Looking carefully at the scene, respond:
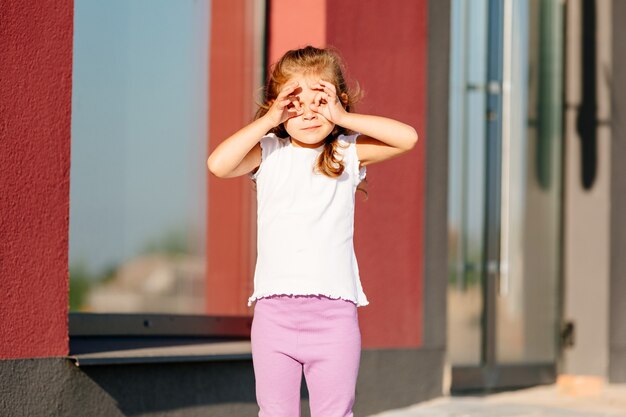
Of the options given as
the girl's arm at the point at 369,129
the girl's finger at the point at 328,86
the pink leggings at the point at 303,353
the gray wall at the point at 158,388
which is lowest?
the gray wall at the point at 158,388

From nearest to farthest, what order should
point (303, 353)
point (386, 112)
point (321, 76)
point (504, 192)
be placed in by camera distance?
point (303, 353) < point (321, 76) < point (386, 112) < point (504, 192)

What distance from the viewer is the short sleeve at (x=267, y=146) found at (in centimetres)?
418

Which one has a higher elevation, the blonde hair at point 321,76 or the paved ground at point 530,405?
the blonde hair at point 321,76

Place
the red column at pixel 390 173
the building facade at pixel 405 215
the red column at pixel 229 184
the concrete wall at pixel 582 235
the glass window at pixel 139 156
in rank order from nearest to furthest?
the building facade at pixel 405 215
the glass window at pixel 139 156
the red column at pixel 229 184
the red column at pixel 390 173
the concrete wall at pixel 582 235

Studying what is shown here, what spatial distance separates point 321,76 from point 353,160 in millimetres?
289

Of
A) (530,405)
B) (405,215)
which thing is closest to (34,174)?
(405,215)

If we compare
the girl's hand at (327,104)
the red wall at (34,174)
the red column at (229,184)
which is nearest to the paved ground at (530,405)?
the red column at (229,184)

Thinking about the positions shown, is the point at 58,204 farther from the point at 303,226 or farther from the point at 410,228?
the point at 410,228

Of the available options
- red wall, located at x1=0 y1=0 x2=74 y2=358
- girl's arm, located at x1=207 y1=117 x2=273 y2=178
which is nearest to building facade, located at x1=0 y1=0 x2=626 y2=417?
red wall, located at x1=0 y1=0 x2=74 y2=358

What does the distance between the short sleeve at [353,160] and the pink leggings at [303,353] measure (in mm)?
425

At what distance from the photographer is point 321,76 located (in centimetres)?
412

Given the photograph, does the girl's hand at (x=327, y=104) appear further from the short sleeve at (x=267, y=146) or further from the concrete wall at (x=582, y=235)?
the concrete wall at (x=582, y=235)

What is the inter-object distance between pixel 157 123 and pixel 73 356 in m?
1.74

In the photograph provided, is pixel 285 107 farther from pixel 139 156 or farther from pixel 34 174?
pixel 139 156
